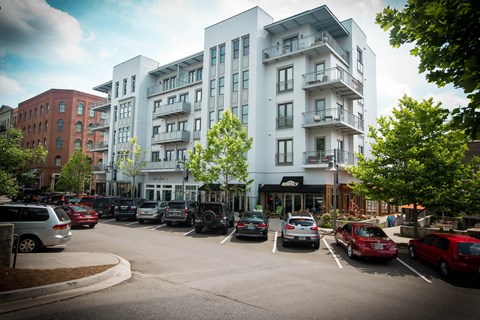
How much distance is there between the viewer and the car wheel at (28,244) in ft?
36.0

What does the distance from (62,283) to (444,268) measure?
11667 mm

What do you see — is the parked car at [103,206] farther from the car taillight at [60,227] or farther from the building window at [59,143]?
the building window at [59,143]

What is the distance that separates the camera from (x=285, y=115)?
93.4ft

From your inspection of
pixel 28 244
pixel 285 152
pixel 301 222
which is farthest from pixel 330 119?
pixel 28 244

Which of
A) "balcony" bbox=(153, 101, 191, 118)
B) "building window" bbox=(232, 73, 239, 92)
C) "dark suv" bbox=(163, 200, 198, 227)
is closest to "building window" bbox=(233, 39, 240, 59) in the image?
"building window" bbox=(232, 73, 239, 92)

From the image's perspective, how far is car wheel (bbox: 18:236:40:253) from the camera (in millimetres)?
10969

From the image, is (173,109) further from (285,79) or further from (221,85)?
(285,79)

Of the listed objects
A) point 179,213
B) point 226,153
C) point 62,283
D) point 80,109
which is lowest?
point 62,283

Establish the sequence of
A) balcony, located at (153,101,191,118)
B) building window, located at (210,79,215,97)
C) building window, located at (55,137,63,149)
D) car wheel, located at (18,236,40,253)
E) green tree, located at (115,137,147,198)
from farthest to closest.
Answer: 1. building window, located at (55,137,63,149)
2. green tree, located at (115,137,147,198)
3. balcony, located at (153,101,191,118)
4. building window, located at (210,79,215,97)
5. car wheel, located at (18,236,40,253)

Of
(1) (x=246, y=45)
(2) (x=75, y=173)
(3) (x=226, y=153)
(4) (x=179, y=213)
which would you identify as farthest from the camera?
(2) (x=75, y=173)

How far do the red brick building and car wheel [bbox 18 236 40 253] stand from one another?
52698mm

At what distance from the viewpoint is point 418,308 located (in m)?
6.94

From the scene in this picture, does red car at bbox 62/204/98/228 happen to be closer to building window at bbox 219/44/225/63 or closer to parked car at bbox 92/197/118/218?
parked car at bbox 92/197/118/218

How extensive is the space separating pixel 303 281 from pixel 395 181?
377 inches
